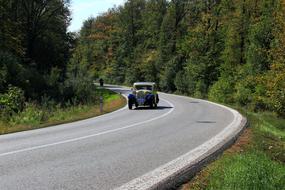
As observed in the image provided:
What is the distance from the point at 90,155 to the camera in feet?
32.7

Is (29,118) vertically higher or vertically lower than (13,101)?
higher

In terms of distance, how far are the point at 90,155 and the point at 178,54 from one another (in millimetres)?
68276

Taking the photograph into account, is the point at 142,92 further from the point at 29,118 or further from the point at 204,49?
the point at 204,49

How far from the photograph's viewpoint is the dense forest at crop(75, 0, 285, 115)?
42156 mm

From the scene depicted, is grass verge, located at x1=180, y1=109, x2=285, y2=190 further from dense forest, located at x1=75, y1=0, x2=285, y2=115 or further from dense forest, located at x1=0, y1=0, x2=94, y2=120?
dense forest, located at x1=0, y1=0, x2=94, y2=120

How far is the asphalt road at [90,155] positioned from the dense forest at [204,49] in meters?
18.9

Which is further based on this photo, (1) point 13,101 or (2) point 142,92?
(2) point 142,92

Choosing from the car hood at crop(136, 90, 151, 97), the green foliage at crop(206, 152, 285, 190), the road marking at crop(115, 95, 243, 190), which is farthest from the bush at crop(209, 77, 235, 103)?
the green foliage at crop(206, 152, 285, 190)

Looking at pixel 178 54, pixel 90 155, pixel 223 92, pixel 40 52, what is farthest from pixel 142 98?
pixel 178 54

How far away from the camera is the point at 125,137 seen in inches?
531

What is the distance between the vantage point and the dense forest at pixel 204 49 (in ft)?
138

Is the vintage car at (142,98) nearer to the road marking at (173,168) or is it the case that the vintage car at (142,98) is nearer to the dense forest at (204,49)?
the dense forest at (204,49)

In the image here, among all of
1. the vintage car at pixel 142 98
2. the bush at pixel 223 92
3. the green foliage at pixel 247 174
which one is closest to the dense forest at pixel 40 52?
the vintage car at pixel 142 98

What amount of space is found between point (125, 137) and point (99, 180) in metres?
6.03
